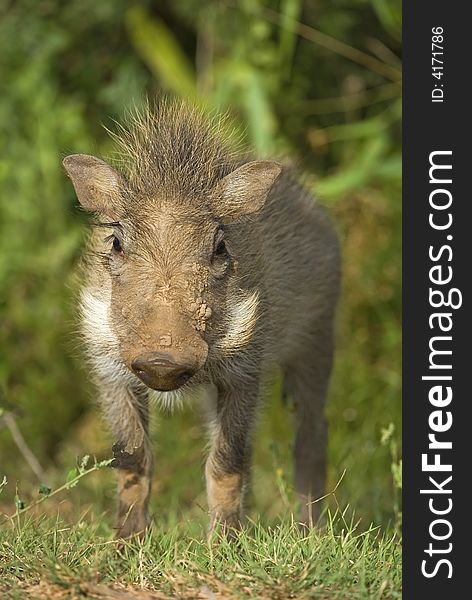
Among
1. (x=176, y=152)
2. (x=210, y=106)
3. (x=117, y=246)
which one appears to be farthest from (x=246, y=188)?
(x=210, y=106)

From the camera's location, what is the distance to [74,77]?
842 centimetres

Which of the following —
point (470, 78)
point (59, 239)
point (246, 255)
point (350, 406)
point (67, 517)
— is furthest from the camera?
point (59, 239)

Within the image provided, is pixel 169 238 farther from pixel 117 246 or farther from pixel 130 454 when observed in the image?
pixel 130 454

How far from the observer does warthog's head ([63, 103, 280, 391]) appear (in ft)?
12.7

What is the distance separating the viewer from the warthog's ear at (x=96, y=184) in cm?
447

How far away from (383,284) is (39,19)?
298cm

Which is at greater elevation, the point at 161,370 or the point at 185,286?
the point at 185,286

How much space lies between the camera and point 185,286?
4086mm

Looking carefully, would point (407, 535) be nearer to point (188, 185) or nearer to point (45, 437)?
point (188, 185)

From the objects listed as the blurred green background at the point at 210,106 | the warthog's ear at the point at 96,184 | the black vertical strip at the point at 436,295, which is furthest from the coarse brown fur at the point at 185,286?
the blurred green background at the point at 210,106

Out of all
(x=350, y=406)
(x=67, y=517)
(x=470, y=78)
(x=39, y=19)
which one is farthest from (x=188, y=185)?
(x=39, y=19)

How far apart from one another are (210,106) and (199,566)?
4215 mm

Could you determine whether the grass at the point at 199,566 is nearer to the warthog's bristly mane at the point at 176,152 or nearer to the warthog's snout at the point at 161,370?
the warthog's snout at the point at 161,370

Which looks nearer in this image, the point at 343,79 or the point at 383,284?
the point at 383,284
